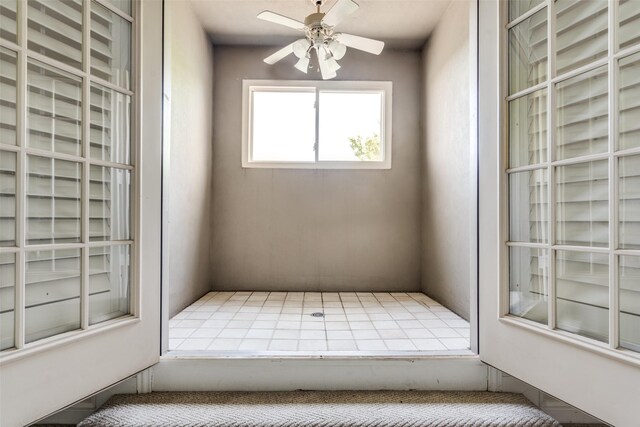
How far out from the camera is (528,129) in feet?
4.25

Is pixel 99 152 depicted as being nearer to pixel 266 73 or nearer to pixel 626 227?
pixel 626 227

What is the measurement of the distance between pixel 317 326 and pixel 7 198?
1585 mm

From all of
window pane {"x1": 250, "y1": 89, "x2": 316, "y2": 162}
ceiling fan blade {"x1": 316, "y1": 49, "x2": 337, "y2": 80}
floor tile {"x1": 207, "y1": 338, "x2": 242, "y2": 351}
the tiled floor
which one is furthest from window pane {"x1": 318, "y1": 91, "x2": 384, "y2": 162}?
floor tile {"x1": 207, "y1": 338, "x2": 242, "y2": 351}

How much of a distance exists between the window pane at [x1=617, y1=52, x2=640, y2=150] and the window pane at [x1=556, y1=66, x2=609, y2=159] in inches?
1.7

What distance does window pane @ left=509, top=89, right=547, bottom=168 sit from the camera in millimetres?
1243

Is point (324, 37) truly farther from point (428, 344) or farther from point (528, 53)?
point (428, 344)

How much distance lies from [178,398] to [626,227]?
1.75 m

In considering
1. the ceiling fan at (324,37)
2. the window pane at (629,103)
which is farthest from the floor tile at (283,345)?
the ceiling fan at (324,37)

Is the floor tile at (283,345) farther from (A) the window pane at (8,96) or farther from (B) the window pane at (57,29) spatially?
(B) the window pane at (57,29)

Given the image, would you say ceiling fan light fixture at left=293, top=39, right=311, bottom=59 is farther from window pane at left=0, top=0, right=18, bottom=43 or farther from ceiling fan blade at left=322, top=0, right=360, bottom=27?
window pane at left=0, top=0, right=18, bottom=43

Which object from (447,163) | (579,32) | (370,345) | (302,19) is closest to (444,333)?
(370,345)

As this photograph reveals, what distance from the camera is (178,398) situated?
1.38 meters

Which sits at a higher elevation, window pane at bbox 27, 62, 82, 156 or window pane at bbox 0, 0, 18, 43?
window pane at bbox 0, 0, 18, 43

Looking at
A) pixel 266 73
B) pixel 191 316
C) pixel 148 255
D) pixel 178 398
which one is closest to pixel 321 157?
pixel 266 73
